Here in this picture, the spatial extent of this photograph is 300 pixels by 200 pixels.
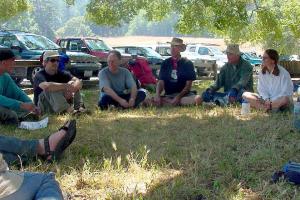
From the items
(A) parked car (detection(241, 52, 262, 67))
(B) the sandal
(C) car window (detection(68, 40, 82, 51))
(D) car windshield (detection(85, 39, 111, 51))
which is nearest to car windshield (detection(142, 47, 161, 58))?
(D) car windshield (detection(85, 39, 111, 51))

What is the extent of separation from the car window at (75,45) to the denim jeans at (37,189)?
15774 mm

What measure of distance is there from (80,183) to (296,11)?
15358mm

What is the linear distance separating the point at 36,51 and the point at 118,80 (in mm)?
7190

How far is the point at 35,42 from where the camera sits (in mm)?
15375

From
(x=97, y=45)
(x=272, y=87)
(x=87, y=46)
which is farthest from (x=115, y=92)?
(x=97, y=45)

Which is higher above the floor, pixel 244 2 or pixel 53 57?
pixel 244 2

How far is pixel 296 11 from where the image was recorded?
1753 centimetres

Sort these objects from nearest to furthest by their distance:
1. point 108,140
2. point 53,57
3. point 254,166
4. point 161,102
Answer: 1. point 254,166
2. point 108,140
3. point 53,57
4. point 161,102

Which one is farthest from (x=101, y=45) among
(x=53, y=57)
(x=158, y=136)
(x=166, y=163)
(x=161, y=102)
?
(x=166, y=163)

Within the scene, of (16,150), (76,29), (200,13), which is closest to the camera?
(16,150)

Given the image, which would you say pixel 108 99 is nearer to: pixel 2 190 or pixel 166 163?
pixel 166 163

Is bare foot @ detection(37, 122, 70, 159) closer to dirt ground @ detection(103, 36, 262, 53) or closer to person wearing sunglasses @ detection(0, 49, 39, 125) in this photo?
person wearing sunglasses @ detection(0, 49, 39, 125)

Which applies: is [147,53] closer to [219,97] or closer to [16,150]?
[219,97]

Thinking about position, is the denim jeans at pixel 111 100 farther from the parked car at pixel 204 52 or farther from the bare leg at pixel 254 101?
the parked car at pixel 204 52
